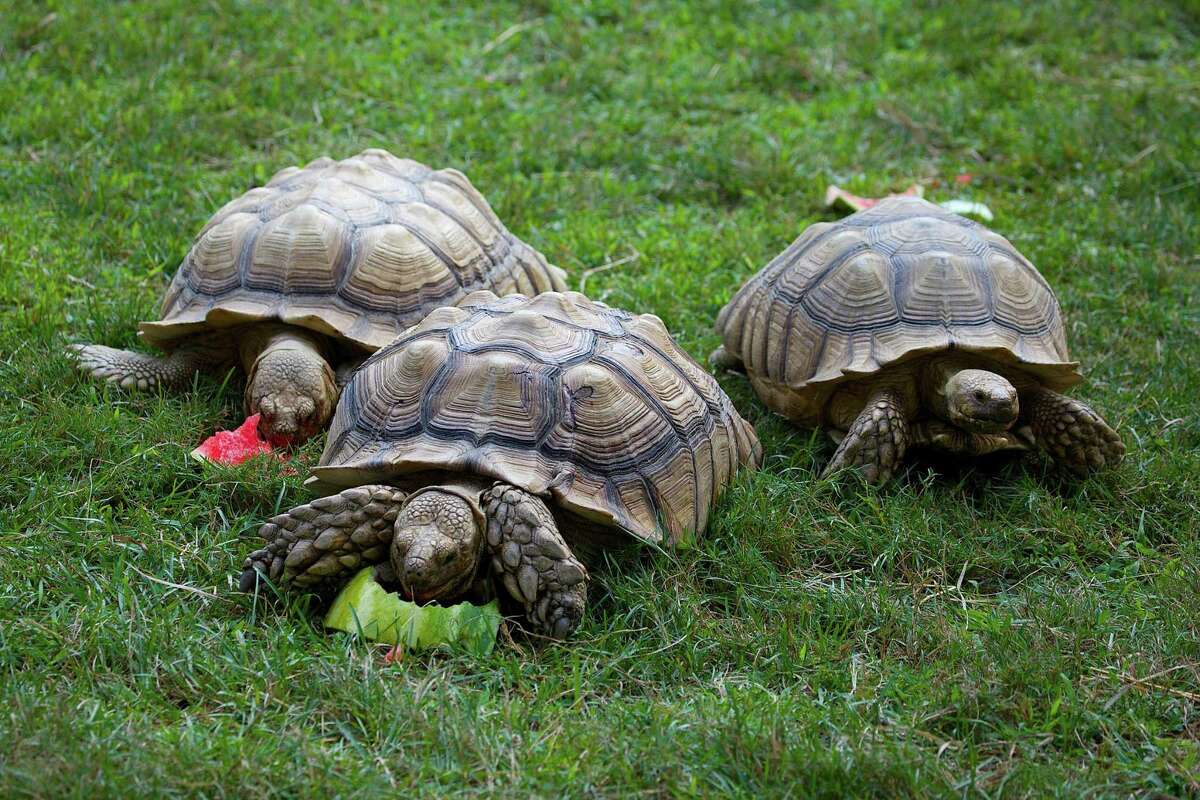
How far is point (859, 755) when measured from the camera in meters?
Answer: 2.58

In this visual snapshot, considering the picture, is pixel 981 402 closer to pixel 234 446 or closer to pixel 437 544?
pixel 437 544

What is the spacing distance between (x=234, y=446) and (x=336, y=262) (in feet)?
2.52

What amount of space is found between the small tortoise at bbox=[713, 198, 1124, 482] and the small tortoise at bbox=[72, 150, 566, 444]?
111cm

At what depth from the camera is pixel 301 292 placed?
4172mm

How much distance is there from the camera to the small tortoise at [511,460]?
302 centimetres

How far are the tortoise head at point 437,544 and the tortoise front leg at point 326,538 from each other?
69 mm

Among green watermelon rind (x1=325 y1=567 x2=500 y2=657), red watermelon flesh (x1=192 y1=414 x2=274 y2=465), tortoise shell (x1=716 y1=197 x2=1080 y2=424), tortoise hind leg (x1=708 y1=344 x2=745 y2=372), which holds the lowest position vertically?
green watermelon rind (x1=325 y1=567 x2=500 y2=657)

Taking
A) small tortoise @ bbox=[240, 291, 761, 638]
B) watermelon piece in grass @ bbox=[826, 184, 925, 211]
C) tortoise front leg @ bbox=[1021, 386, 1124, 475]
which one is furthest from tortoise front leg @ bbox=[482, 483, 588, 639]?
watermelon piece in grass @ bbox=[826, 184, 925, 211]

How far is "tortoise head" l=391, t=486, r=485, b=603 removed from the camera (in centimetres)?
290

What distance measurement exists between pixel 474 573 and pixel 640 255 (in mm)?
2552

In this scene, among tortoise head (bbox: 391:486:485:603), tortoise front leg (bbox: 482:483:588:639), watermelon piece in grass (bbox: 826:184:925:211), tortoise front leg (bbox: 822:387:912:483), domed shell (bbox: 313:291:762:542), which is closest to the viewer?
tortoise head (bbox: 391:486:485:603)

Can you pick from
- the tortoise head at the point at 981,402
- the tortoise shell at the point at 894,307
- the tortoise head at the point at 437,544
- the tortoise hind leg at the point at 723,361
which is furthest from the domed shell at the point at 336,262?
the tortoise head at the point at 981,402

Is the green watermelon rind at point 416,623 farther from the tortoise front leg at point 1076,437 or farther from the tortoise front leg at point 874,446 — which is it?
the tortoise front leg at point 1076,437

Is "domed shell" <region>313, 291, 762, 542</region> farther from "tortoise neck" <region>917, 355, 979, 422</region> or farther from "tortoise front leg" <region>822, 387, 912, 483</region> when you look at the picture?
"tortoise neck" <region>917, 355, 979, 422</region>
